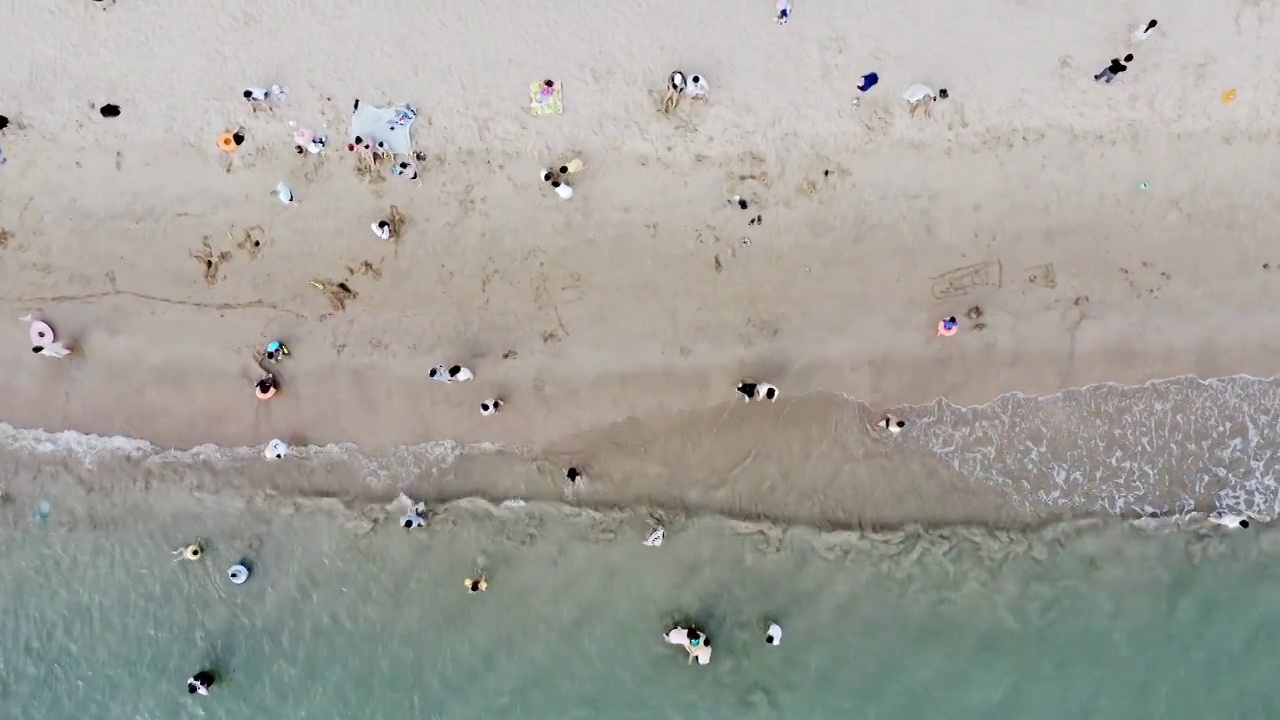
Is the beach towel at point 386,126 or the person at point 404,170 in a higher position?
the beach towel at point 386,126

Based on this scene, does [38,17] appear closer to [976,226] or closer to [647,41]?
[647,41]

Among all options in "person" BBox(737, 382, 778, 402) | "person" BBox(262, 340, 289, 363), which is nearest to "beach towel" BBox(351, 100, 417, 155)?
"person" BBox(262, 340, 289, 363)

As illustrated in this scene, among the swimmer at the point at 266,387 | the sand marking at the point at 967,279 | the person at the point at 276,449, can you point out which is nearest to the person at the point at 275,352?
the swimmer at the point at 266,387

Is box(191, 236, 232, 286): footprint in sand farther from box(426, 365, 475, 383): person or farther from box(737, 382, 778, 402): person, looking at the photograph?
box(737, 382, 778, 402): person

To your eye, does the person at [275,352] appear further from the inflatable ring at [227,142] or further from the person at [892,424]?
the person at [892,424]

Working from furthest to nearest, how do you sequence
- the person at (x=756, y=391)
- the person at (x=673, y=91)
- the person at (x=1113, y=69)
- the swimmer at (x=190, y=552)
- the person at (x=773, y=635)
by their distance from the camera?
the swimmer at (x=190, y=552) < the person at (x=773, y=635) < the person at (x=756, y=391) < the person at (x=673, y=91) < the person at (x=1113, y=69)

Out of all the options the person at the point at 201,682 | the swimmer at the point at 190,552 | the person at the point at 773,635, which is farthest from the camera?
the swimmer at the point at 190,552

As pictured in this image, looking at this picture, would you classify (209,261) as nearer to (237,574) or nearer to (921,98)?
(237,574)
